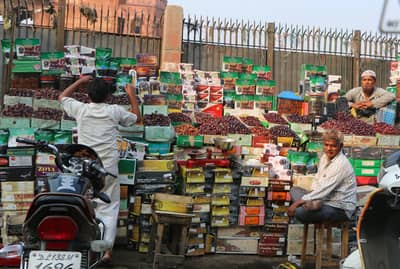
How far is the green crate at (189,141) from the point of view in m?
6.53

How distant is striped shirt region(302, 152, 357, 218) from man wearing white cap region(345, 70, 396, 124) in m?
3.03

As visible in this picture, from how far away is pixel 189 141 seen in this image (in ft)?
21.5

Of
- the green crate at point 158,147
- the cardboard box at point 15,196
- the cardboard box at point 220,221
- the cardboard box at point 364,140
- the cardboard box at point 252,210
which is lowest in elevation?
the cardboard box at point 220,221

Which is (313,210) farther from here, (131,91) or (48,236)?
(48,236)

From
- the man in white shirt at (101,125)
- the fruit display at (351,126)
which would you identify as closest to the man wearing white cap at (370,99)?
the fruit display at (351,126)

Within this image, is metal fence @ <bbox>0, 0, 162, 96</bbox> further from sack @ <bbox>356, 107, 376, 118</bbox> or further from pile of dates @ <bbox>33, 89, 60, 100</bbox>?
sack @ <bbox>356, 107, 376, 118</bbox>

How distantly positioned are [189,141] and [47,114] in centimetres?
179

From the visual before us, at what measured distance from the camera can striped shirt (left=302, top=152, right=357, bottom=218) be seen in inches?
209

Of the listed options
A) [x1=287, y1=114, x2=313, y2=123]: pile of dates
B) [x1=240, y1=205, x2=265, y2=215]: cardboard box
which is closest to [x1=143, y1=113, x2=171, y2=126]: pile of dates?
[x1=240, y1=205, x2=265, y2=215]: cardboard box

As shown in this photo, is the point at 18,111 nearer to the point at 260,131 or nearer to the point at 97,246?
the point at 260,131

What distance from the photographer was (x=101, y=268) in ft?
18.3

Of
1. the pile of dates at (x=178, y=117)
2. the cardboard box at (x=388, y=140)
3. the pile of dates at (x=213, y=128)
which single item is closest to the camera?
the pile of dates at (x=213, y=128)

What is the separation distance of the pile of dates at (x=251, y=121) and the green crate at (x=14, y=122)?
3.14 metres

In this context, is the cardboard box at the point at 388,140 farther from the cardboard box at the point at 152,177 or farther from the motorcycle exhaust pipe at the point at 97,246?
the motorcycle exhaust pipe at the point at 97,246
